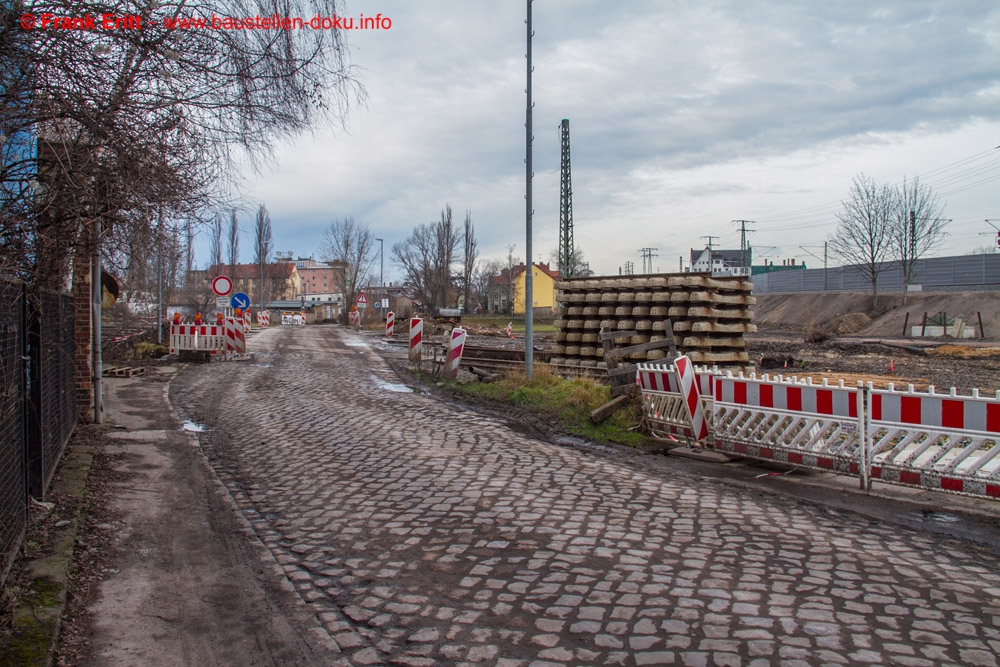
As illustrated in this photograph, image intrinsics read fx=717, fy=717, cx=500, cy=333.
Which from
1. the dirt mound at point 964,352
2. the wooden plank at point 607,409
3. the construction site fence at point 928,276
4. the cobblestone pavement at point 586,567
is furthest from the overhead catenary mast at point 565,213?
the cobblestone pavement at point 586,567

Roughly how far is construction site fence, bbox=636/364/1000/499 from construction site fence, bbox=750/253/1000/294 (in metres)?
42.8

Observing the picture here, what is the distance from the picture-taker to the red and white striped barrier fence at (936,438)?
20.5 ft

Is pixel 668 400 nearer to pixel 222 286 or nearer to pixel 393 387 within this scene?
pixel 393 387

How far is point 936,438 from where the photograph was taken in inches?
260

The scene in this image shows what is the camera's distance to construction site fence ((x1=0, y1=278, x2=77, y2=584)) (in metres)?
4.22

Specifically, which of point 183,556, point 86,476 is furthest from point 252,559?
point 86,476

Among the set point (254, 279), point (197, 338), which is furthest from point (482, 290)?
point (197, 338)

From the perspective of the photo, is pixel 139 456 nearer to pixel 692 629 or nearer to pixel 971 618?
pixel 692 629

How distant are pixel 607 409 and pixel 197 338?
49.8 ft

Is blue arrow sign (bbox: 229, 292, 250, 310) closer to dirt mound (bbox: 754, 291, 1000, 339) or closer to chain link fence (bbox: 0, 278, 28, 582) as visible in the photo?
chain link fence (bbox: 0, 278, 28, 582)

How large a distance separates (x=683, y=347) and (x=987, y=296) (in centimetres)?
3547

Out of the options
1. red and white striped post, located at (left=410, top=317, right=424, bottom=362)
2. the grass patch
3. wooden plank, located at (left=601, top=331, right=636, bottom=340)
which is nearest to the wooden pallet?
red and white striped post, located at (left=410, top=317, right=424, bottom=362)

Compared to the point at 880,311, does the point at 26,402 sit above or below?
below

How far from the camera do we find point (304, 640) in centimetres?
387
